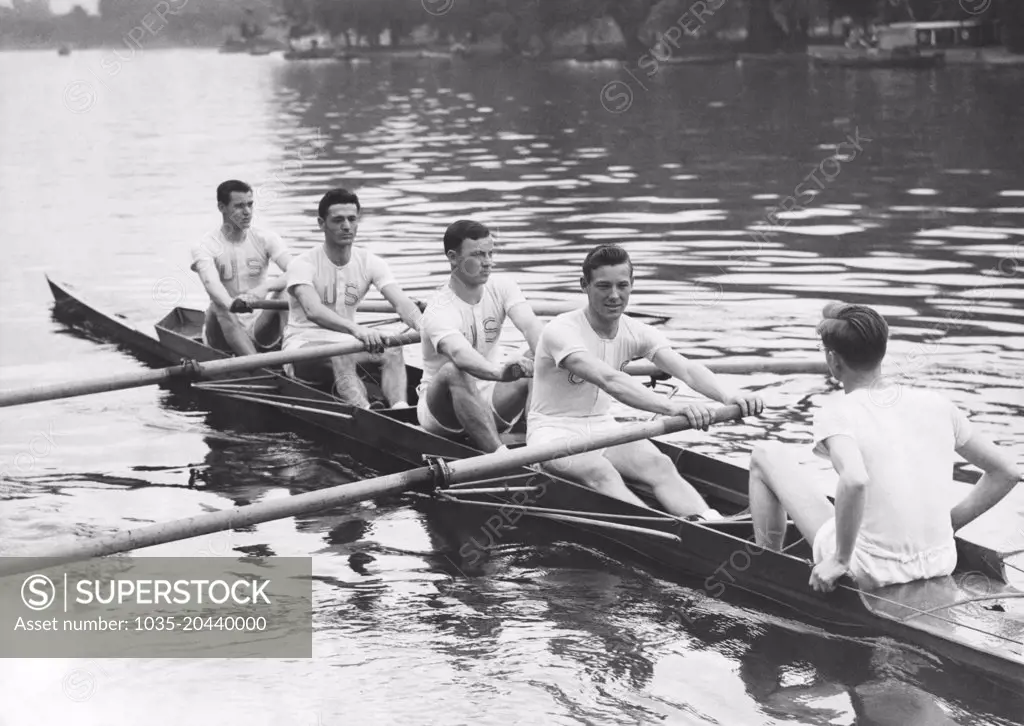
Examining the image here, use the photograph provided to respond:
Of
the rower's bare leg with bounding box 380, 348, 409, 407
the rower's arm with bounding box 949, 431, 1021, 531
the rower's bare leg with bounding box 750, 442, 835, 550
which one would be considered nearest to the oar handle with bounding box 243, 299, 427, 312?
the rower's bare leg with bounding box 380, 348, 409, 407

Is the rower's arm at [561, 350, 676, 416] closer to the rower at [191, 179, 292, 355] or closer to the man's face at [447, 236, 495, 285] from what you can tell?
the man's face at [447, 236, 495, 285]

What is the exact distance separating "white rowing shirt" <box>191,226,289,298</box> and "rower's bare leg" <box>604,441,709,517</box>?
582 cm

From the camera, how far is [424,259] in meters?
21.1

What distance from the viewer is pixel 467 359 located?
10148 mm

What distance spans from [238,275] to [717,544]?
747 cm

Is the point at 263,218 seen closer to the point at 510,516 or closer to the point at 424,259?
the point at 424,259

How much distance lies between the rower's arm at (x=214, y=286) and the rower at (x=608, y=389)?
195 inches

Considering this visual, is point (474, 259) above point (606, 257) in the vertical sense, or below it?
below

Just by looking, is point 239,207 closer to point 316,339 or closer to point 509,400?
point 316,339

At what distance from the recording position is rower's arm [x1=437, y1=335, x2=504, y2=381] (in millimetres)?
10039

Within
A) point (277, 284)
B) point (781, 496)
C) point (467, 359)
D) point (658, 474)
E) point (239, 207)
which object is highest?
point (239, 207)

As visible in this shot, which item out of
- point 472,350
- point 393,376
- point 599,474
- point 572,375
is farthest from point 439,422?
point 599,474

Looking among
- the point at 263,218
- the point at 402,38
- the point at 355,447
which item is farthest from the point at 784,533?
the point at 402,38

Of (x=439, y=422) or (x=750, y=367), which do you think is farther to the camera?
(x=439, y=422)
